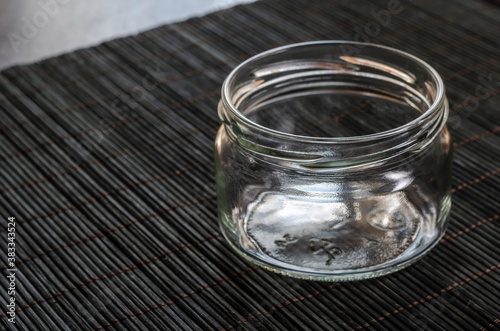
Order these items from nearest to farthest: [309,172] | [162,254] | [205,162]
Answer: [309,172]
[162,254]
[205,162]

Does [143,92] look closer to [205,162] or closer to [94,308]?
[205,162]

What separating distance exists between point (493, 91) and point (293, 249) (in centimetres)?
48

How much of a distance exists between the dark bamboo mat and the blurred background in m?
0.34

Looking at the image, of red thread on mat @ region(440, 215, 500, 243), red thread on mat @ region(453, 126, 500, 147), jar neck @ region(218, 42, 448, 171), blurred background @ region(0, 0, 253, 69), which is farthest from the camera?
blurred background @ region(0, 0, 253, 69)

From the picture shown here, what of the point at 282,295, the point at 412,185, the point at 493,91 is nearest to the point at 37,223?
the point at 282,295

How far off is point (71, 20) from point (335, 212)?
3.62 ft

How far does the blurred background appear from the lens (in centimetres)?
149

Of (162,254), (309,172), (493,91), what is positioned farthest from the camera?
(493,91)

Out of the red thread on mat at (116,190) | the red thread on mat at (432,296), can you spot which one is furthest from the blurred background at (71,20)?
the red thread on mat at (432,296)

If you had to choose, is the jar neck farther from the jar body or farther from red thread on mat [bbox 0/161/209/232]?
red thread on mat [bbox 0/161/209/232]

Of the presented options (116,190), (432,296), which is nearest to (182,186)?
(116,190)

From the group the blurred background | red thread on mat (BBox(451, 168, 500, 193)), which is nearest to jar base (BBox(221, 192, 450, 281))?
red thread on mat (BBox(451, 168, 500, 193))

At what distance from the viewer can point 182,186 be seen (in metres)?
0.87

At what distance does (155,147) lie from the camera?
3.11ft
